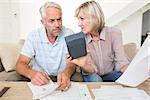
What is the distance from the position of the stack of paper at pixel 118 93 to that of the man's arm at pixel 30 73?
0.91ft

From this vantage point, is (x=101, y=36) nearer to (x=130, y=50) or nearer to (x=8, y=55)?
(x=130, y=50)

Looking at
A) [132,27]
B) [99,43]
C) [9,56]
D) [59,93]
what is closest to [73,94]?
[59,93]

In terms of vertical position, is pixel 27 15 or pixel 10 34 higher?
pixel 27 15

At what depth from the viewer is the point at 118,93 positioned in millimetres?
1188

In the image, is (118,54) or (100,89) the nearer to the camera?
(100,89)

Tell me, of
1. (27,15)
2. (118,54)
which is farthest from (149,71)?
(27,15)

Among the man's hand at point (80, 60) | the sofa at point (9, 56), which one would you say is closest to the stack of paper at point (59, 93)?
the man's hand at point (80, 60)

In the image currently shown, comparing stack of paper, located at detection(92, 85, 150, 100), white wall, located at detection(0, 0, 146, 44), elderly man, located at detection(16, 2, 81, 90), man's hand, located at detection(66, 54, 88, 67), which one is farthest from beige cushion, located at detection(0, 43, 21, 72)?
white wall, located at detection(0, 0, 146, 44)

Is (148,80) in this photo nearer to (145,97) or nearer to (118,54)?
(145,97)

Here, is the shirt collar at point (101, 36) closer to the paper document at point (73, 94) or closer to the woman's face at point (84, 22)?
the woman's face at point (84, 22)

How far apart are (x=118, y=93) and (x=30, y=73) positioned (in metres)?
0.60

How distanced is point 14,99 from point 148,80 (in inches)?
30.1

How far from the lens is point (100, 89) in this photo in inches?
49.0

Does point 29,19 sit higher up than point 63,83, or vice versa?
point 29,19
